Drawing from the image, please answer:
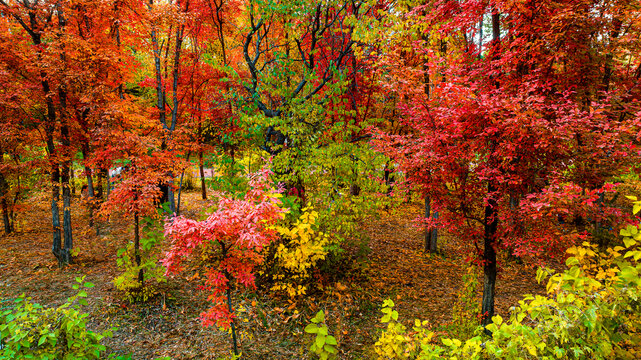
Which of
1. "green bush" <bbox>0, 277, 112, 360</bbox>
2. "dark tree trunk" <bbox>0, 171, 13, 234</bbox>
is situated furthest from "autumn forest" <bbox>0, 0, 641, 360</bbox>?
"dark tree trunk" <bbox>0, 171, 13, 234</bbox>

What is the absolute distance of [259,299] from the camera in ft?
19.6

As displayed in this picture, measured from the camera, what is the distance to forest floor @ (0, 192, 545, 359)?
15.8 ft

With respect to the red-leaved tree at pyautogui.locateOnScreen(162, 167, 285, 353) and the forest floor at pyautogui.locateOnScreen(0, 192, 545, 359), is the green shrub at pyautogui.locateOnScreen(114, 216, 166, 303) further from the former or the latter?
the red-leaved tree at pyautogui.locateOnScreen(162, 167, 285, 353)

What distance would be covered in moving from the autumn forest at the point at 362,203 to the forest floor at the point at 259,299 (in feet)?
0.15

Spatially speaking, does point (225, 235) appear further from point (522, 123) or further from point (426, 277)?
point (426, 277)

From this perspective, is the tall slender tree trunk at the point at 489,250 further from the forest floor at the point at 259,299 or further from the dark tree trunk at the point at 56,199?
the dark tree trunk at the point at 56,199

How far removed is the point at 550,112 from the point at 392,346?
3449mm

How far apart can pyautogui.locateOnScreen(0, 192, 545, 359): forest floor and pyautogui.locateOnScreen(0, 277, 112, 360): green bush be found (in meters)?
1.64

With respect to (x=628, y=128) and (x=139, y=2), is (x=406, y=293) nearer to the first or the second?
(x=628, y=128)

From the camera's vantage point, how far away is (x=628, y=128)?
2.95m

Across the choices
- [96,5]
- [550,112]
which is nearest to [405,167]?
[550,112]

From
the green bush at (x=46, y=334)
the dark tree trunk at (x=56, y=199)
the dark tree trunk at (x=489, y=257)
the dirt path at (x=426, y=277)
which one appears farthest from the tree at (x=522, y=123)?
the dark tree trunk at (x=56, y=199)

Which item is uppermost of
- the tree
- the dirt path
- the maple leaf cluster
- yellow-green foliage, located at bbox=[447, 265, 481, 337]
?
the tree

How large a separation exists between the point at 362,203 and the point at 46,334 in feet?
17.0
